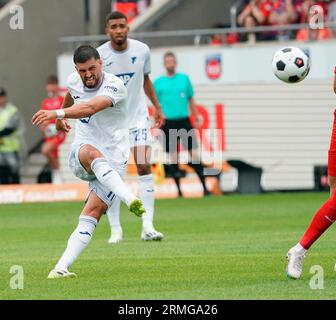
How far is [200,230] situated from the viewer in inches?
641

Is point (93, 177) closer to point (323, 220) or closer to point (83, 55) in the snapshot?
point (83, 55)

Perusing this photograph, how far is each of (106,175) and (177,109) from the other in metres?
12.5

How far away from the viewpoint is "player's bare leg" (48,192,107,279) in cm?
1080

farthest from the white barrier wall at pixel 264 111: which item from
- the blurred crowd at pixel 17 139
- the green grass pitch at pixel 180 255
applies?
the green grass pitch at pixel 180 255

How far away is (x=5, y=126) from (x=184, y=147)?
459 cm

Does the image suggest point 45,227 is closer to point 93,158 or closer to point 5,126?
point 93,158

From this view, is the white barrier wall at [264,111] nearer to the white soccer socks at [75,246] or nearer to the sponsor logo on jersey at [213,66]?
the sponsor logo on jersey at [213,66]

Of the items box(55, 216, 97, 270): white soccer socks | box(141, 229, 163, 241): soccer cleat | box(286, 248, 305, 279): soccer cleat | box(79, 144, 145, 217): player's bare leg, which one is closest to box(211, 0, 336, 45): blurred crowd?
box(141, 229, 163, 241): soccer cleat

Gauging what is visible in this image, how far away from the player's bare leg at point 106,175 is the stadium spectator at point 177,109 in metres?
11.4

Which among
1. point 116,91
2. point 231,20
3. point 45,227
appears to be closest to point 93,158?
point 116,91

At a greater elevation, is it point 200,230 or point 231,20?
point 231,20

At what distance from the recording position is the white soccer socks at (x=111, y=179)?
10898mm

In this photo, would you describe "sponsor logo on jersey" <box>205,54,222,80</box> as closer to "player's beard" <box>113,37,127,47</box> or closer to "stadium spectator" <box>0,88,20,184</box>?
"stadium spectator" <box>0,88,20,184</box>
